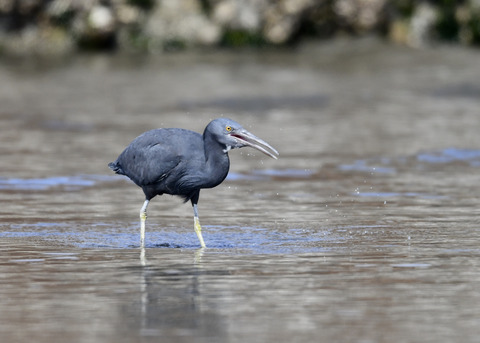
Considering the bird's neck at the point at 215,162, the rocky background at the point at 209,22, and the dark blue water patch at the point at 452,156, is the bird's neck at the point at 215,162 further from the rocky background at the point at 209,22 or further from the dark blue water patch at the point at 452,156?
the rocky background at the point at 209,22

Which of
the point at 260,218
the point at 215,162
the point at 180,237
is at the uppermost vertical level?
the point at 215,162

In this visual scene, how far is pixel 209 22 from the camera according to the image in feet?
107

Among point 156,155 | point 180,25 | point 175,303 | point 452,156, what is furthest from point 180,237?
point 180,25

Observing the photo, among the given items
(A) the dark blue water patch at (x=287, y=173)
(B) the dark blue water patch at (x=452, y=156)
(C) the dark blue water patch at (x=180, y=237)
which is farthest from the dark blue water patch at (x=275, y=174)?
(C) the dark blue water patch at (x=180, y=237)

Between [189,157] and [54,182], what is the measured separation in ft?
14.7

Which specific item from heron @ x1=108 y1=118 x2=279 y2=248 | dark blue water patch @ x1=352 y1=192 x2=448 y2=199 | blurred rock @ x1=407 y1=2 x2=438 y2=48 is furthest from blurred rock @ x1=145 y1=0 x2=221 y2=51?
heron @ x1=108 y1=118 x2=279 y2=248

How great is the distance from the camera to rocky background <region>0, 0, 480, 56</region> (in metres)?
31.7

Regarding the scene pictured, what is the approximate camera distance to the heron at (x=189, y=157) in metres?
11.1

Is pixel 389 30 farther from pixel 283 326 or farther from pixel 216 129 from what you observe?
pixel 283 326

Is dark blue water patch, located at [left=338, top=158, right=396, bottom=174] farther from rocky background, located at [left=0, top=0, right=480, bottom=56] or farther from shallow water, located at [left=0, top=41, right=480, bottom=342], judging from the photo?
rocky background, located at [left=0, top=0, right=480, bottom=56]

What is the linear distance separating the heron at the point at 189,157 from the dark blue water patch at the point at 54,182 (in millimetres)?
3479

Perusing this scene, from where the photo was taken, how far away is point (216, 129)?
1116 centimetres

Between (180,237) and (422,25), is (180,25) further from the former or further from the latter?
(180,237)

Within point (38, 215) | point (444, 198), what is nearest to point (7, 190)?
point (38, 215)
